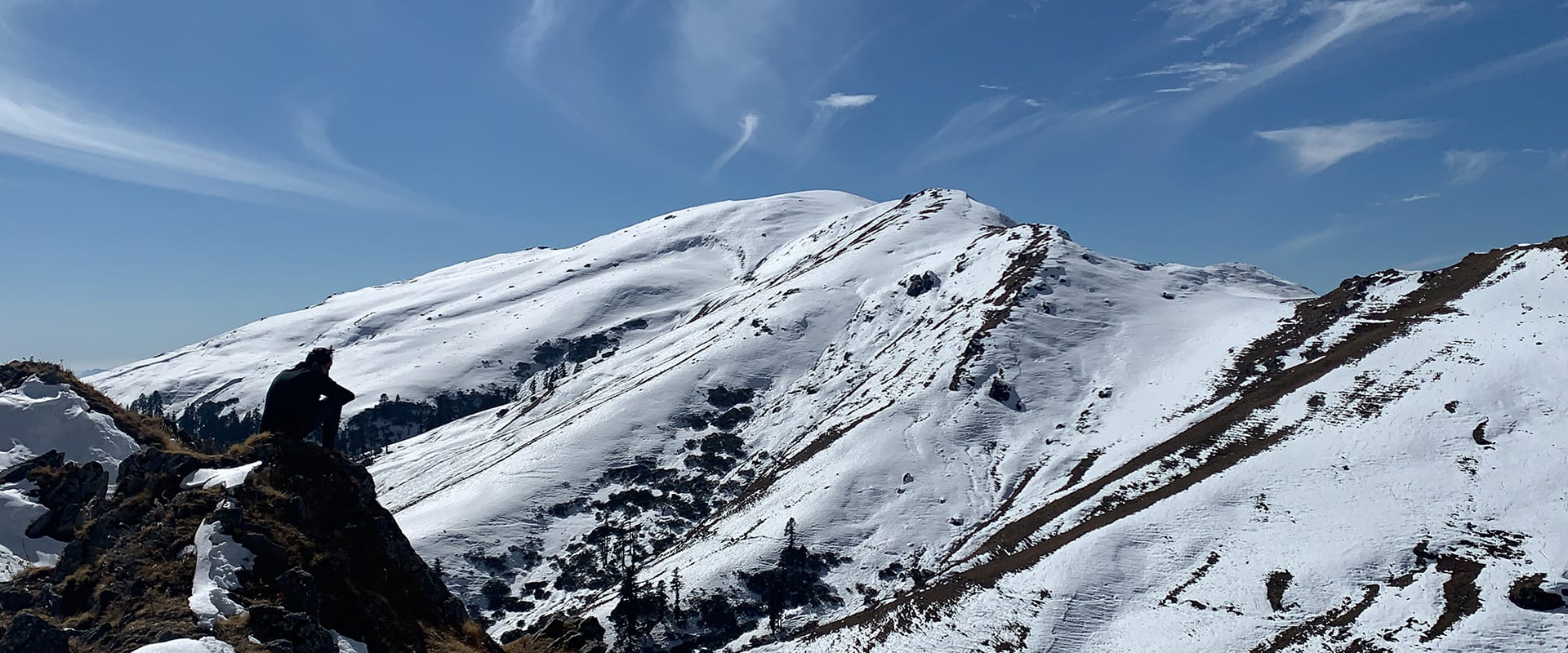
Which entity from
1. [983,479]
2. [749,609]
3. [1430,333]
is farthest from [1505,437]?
[749,609]

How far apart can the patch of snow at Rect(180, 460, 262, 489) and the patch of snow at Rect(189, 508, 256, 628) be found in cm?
154

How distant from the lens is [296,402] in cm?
1872

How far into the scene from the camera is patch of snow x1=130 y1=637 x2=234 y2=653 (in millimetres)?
11641

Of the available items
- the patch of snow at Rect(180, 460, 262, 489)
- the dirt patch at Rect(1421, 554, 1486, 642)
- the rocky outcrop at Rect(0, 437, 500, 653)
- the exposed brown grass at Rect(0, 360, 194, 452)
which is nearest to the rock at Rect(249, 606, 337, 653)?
the rocky outcrop at Rect(0, 437, 500, 653)

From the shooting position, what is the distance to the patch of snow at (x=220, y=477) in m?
16.9

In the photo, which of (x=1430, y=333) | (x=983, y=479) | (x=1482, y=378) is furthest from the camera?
(x=983, y=479)

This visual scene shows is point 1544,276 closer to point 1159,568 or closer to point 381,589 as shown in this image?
point 1159,568

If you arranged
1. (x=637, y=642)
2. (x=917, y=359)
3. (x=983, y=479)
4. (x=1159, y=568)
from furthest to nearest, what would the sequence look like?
(x=917, y=359)
(x=983, y=479)
(x=637, y=642)
(x=1159, y=568)

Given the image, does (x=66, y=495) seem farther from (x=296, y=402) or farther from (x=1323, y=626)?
(x=1323, y=626)

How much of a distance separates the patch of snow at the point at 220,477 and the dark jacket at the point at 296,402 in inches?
47.3

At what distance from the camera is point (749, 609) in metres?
96.6

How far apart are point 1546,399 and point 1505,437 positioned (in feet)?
23.7

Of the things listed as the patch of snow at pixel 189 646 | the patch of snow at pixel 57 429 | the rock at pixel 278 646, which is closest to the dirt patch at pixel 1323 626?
the rock at pixel 278 646

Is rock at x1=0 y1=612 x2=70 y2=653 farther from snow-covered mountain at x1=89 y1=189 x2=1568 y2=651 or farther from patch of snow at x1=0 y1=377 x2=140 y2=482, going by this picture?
snow-covered mountain at x1=89 y1=189 x2=1568 y2=651
